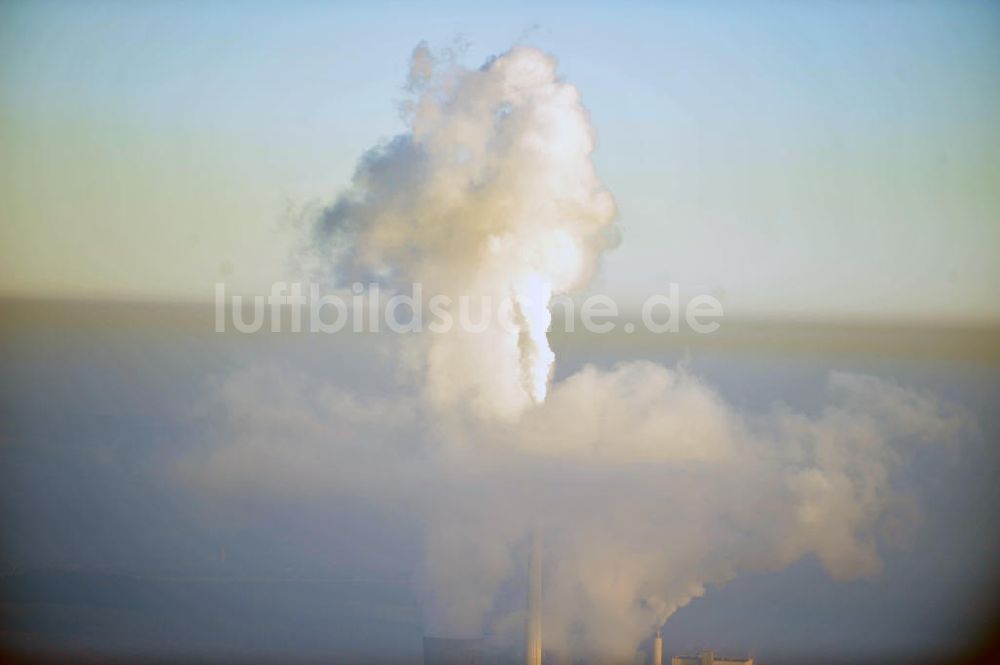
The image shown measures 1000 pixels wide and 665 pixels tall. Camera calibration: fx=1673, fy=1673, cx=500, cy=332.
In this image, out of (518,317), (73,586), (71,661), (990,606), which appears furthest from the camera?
(73,586)

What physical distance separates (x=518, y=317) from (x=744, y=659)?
12506 mm

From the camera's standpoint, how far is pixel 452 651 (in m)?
42.0

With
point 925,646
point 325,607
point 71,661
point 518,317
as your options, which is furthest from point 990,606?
point 71,661

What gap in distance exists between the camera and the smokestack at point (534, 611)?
42375 millimetres

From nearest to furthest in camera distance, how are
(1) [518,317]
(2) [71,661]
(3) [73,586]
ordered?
(1) [518,317] < (2) [71,661] < (3) [73,586]

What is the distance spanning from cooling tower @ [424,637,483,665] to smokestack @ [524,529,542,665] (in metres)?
1.24

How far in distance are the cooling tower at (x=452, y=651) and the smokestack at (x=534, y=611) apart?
48.7 inches

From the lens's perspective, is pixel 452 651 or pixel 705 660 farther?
pixel 452 651

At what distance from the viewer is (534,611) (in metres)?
42.5

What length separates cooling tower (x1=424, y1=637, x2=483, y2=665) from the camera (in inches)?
1636

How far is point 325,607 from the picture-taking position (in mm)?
52562

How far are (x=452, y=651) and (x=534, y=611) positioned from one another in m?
2.33

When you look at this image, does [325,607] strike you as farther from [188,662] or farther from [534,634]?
[534,634]

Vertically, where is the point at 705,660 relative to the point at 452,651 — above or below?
below
